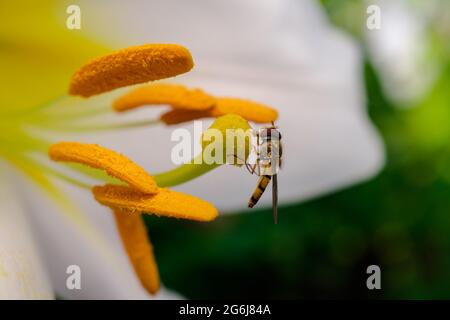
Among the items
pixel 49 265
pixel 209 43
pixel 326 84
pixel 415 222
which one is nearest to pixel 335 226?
pixel 415 222

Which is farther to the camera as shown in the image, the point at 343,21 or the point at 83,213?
the point at 343,21

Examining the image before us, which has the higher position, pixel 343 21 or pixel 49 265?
pixel 343 21

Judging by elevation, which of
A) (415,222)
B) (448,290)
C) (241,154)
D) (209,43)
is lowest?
(448,290)

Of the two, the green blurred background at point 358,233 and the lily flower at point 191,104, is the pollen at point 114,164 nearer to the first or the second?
the lily flower at point 191,104

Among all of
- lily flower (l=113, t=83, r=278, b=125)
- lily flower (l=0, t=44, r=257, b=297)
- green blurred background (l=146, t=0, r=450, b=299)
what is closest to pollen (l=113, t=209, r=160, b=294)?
lily flower (l=0, t=44, r=257, b=297)

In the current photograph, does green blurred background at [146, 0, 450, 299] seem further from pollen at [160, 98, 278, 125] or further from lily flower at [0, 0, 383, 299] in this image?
pollen at [160, 98, 278, 125]

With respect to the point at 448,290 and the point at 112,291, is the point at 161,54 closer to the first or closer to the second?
the point at 112,291

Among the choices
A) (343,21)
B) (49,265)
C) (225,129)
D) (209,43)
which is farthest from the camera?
(343,21)
